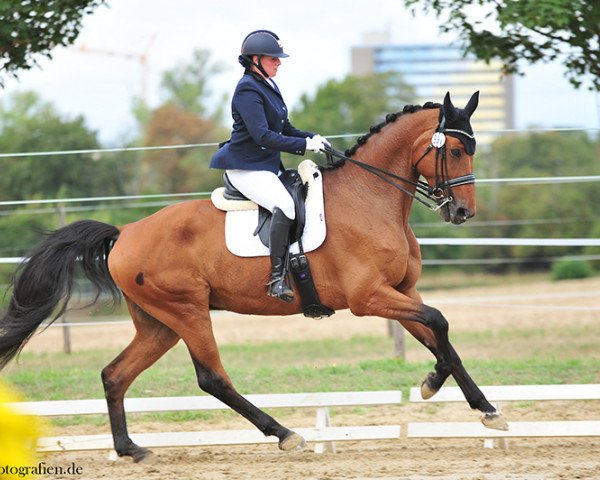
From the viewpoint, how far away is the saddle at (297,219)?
5742 mm

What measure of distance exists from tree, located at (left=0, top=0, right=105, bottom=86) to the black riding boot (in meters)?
3.45

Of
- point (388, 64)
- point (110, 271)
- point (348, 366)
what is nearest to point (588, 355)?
point (348, 366)

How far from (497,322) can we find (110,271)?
33.0ft

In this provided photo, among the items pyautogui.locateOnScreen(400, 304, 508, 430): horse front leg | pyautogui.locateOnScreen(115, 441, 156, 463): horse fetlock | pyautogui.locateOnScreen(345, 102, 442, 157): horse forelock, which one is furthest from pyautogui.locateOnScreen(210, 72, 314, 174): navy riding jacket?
pyautogui.locateOnScreen(115, 441, 156, 463): horse fetlock

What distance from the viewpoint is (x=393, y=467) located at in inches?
215

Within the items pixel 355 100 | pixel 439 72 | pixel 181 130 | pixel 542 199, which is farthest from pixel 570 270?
pixel 439 72

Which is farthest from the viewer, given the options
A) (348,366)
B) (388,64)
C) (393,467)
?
(388,64)

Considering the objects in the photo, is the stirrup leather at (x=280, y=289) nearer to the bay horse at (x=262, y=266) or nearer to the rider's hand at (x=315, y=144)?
the bay horse at (x=262, y=266)

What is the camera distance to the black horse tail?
20.1 ft

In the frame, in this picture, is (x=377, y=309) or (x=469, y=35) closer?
(x=377, y=309)

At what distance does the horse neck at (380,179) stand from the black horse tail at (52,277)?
163 centimetres

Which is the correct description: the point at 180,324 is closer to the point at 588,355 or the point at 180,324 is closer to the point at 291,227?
the point at 291,227

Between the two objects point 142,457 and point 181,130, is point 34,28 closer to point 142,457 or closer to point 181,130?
point 142,457

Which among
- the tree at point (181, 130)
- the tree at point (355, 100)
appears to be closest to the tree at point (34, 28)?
the tree at point (181, 130)
